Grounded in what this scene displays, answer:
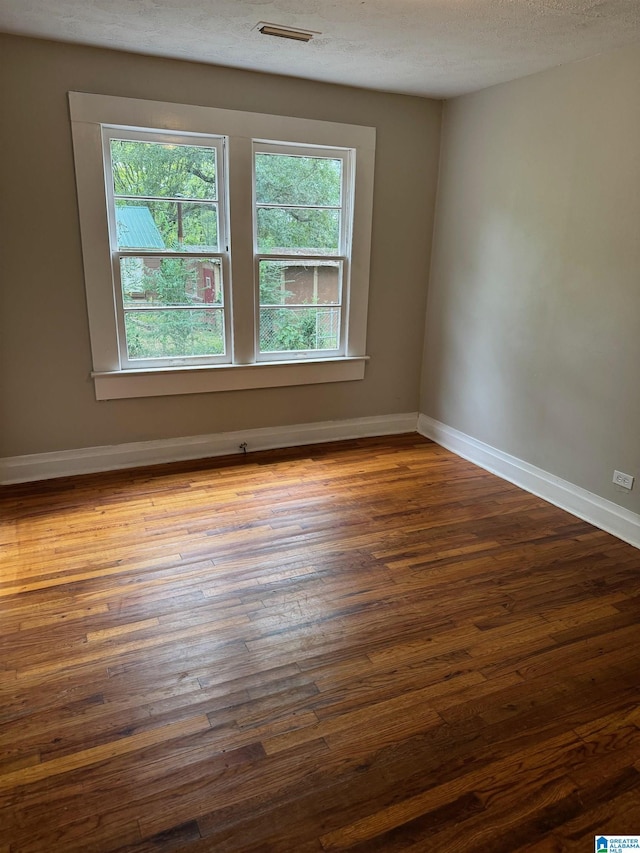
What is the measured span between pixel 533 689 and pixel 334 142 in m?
3.60

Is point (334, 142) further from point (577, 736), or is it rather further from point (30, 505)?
point (577, 736)

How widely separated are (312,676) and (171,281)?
2.76 m

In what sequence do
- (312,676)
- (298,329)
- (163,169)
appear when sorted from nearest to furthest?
(312,676)
(163,169)
(298,329)

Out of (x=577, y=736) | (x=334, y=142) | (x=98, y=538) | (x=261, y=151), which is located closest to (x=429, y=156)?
(x=334, y=142)

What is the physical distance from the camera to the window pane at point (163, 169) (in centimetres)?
355

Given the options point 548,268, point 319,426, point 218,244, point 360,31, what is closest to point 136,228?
point 218,244

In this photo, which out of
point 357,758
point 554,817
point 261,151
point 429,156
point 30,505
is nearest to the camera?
point 554,817

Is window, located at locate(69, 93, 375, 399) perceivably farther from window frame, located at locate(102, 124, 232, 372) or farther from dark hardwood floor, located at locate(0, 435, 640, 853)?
dark hardwood floor, located at locate(0, 435, 640, 853)

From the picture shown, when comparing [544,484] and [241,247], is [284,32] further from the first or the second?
[544,484]

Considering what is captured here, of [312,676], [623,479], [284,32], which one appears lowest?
[312,676]

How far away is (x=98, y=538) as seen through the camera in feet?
9.98

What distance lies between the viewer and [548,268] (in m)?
3.52

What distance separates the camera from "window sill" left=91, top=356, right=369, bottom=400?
150 inches

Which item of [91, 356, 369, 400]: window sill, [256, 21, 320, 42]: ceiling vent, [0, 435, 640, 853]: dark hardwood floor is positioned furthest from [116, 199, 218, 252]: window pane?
[0, 435, 640, 853]: dark hardwood floor
